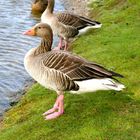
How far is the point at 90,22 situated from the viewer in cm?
2155

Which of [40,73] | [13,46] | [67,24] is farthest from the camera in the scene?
[13,46]

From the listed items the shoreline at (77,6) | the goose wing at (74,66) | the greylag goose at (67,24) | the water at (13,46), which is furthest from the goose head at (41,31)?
the shoreline at (77,6)

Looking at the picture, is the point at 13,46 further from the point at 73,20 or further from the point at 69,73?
the point at 69,73

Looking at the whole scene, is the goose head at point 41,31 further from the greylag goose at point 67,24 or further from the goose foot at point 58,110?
the greylag goose at point 67,24

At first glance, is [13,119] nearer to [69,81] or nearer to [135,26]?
[69,81]

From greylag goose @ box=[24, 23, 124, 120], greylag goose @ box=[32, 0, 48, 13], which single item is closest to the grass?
greylag goose @ box=[24, 23, 124, 120]

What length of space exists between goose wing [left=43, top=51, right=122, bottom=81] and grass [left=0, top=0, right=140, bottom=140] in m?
1.26

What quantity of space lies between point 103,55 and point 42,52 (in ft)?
21.0

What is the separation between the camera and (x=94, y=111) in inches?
491

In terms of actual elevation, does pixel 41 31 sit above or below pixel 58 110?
above

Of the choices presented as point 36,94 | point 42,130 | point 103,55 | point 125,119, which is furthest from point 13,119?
point 103,55

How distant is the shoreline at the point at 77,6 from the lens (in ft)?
118

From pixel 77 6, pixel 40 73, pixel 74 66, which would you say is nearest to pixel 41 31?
pixel 40 73

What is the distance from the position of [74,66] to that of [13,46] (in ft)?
46.4
